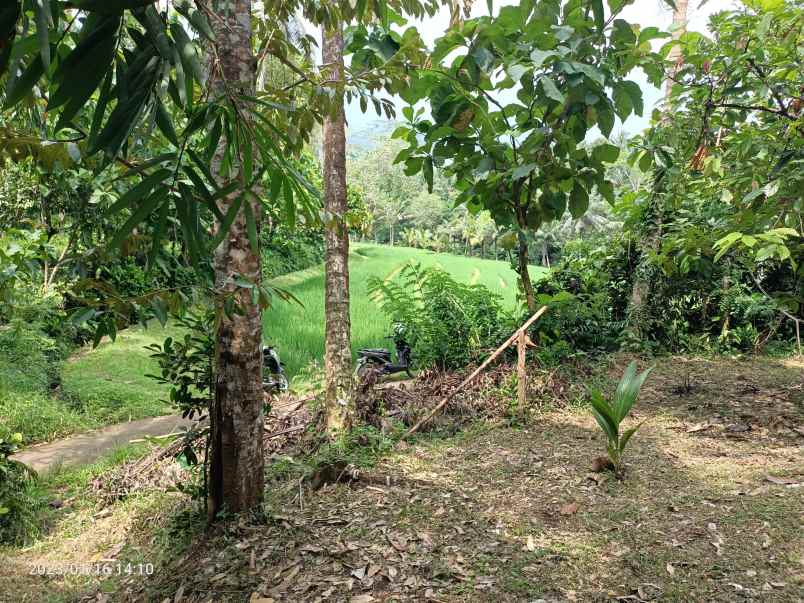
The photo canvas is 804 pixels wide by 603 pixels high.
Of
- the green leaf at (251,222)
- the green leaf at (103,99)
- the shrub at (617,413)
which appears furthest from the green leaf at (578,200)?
the green leaf at (103,99)

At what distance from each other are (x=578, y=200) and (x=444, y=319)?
2.91m

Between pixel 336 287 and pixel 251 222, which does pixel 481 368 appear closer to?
pixel 336 287

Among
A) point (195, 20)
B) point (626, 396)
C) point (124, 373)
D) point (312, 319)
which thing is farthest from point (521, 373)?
point (312, 319)

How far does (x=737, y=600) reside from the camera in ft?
5.51

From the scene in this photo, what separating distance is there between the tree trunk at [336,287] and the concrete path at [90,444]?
1704 millimetres

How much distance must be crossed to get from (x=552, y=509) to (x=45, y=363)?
233 inches

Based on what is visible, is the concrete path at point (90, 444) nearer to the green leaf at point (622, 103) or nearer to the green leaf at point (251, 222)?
the green leaf at point (251, 222)

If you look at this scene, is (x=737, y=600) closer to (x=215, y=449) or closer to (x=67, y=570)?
(x=215, y=449)

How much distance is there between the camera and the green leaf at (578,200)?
2.35m

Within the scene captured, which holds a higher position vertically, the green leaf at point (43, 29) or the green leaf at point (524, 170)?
the green leaf at point (524, 170)

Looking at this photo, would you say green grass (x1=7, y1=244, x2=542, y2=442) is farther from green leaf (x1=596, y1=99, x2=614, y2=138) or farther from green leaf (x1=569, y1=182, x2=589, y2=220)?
green leaf (x1=596, y1=99, x2=614, y2=138)

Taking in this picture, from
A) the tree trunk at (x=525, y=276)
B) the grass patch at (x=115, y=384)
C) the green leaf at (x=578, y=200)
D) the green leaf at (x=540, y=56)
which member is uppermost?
the green leaf at (x=540, y=56)

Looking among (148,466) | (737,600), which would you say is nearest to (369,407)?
(148,466)

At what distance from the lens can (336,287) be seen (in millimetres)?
3727
